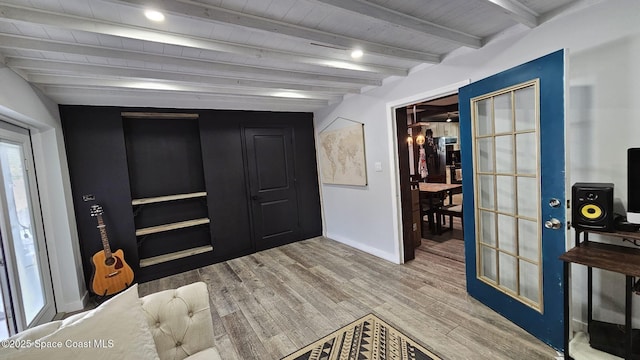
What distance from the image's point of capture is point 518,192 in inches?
80.3

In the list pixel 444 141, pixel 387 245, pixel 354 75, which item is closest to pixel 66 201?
pixel 354 75

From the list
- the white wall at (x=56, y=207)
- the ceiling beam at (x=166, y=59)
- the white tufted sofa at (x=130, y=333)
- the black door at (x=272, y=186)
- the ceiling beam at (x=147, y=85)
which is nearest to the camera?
the white tufted sofa at (x=130, y=333)

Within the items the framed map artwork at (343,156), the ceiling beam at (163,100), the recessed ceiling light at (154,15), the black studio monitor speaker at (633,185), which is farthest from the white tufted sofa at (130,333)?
the framed map artwork at (343,156)

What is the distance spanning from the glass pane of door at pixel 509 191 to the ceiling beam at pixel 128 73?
2017 mm

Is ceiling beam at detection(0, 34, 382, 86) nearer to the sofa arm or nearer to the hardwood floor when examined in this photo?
the sofa arm

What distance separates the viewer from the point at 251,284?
10.3 ft

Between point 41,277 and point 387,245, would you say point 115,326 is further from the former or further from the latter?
point 387,245

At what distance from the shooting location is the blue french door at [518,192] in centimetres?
171

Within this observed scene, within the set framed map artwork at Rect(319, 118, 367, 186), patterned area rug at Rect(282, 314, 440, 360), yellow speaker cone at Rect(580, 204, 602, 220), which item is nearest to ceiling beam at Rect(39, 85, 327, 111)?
framed map artwork at Rect(319, 118, 367, 186)

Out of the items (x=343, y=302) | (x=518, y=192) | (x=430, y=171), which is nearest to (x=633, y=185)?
(x=518, y=192)

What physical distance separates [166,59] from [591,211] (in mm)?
3135

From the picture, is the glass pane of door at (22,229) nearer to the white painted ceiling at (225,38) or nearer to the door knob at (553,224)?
the white painted ceiling at (225,38)

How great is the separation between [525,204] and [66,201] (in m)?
4.38

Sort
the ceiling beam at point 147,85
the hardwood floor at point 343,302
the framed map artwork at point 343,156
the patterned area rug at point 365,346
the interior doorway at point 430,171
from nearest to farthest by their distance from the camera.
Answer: the patterned area rug at point 365,346 → the hardwood floor at point 343,302 → the ceiling beam at point 147,85 → the interior doorway at point 430,171 → the framed map artwork at point 343,156
